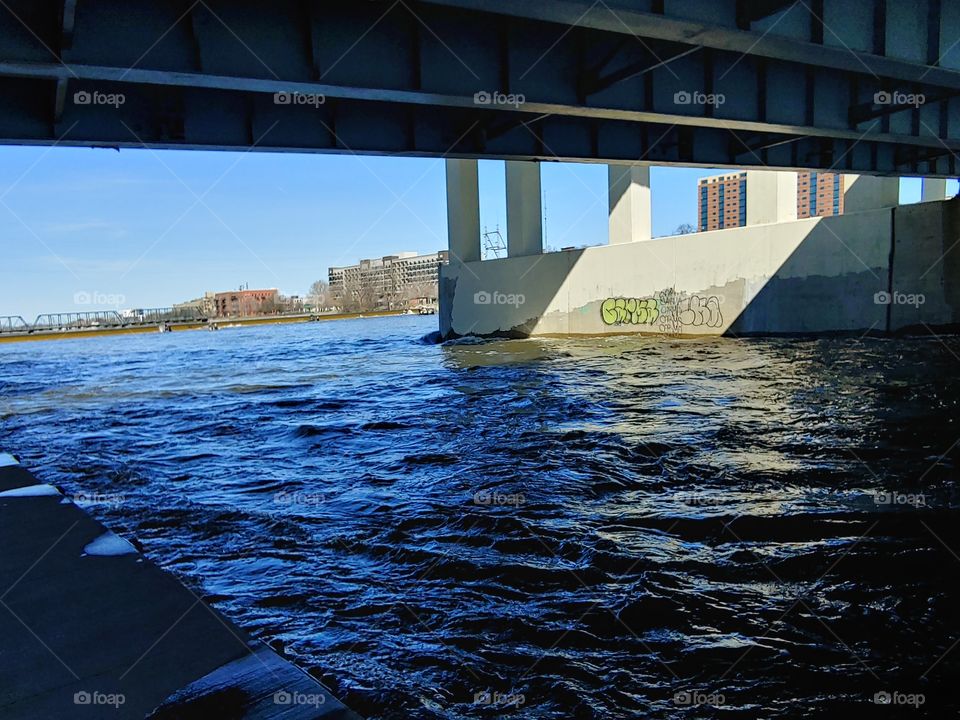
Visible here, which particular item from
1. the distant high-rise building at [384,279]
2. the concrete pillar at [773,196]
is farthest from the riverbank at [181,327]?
the concrete pillar at [773,196]

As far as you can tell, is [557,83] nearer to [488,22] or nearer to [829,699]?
[488,22]

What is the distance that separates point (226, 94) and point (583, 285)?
22.4 metres

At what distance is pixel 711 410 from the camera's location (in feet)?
43.9

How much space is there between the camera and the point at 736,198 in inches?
4779

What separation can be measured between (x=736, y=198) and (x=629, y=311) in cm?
10297

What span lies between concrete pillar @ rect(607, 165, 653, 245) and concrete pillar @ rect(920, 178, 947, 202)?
2531 cm

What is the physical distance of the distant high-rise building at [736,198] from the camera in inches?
4703

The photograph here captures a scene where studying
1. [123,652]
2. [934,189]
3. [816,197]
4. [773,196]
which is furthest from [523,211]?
[816,197]

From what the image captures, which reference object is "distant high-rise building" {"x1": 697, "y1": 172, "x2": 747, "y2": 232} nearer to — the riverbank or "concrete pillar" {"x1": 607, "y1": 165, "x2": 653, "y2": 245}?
the riverbank

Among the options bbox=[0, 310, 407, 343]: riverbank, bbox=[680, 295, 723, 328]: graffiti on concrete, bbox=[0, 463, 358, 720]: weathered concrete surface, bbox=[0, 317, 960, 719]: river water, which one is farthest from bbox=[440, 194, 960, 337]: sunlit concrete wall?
bbox=[0, 310, 407, 343]: riverbank

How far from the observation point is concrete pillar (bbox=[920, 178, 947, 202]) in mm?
46594

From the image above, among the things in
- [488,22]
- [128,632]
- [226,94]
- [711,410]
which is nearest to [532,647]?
[128,632]

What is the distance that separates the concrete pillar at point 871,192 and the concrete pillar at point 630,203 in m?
9.18

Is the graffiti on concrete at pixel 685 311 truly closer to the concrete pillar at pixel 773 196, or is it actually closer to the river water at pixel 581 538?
the concrete pillar at pixel 773 196
